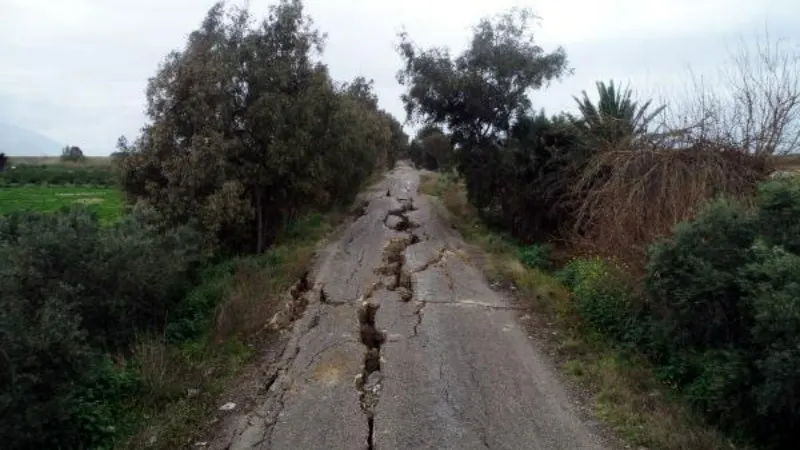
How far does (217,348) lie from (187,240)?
3.85 metres

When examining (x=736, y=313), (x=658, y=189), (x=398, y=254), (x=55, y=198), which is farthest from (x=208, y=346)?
(x=55, y=198)

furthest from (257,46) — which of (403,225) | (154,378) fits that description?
(154,378)

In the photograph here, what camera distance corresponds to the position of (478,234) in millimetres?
17109

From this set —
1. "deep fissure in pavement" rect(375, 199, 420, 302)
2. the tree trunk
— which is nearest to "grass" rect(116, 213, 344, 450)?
the tree trunk

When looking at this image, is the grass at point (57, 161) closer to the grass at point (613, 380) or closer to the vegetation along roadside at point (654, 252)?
the vegetation along roadside at point (654, 252)

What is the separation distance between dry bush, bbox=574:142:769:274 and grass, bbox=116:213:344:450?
4.94 meters

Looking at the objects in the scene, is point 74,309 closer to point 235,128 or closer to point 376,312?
point 376,312

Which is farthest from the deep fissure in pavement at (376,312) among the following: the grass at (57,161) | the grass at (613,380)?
the grass at (57,161)

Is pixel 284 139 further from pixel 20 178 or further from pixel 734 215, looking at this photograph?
pixel 20 178

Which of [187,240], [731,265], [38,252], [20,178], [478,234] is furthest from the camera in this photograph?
[20,178]

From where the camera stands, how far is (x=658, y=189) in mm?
9594

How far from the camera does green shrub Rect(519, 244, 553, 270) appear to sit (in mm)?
13211

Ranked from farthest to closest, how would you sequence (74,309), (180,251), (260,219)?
(260,219), (180,251), (74,309)

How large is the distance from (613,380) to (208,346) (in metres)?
4.82
